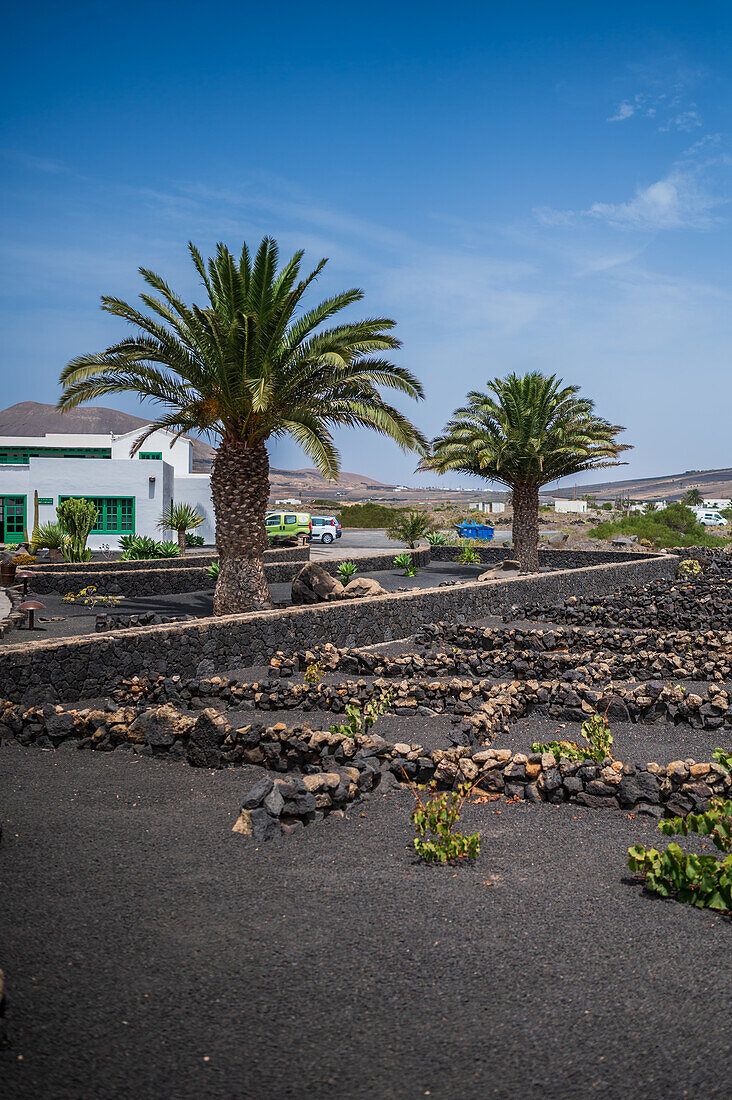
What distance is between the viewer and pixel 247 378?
45.4ft

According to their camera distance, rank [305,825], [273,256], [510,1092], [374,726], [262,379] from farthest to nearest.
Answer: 1. [273,256]
2. [262,379]
3. [374,726]
4. [305,825]
5. [510,1092]

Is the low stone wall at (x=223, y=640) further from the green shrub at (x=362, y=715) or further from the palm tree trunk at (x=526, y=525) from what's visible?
the palm tree trunk at (x=526, y=525)

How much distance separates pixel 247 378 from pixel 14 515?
81.4ft

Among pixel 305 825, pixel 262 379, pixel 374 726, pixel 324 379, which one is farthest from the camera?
pixel 324 379

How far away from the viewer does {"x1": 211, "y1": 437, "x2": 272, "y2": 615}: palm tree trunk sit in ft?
48.4

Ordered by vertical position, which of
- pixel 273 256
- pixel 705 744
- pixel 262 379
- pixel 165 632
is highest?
pixel 273 256

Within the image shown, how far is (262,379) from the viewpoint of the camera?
12695 mm

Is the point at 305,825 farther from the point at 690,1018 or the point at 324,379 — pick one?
the point at 324,379

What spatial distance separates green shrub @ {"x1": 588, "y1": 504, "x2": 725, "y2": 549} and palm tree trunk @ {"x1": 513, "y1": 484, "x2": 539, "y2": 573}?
56.7ft

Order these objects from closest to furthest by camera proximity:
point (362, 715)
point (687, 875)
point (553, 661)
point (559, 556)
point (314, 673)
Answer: point (687, 875) < point (362, 715) < point (314, 673) < point (553, 661) < point (559, 556)

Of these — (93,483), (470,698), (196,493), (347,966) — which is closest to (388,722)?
(470,698)

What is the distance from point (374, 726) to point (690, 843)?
3.72 m

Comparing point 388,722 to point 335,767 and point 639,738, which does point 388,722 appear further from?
point 639,738

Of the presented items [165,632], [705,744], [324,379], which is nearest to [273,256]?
[324,379]
